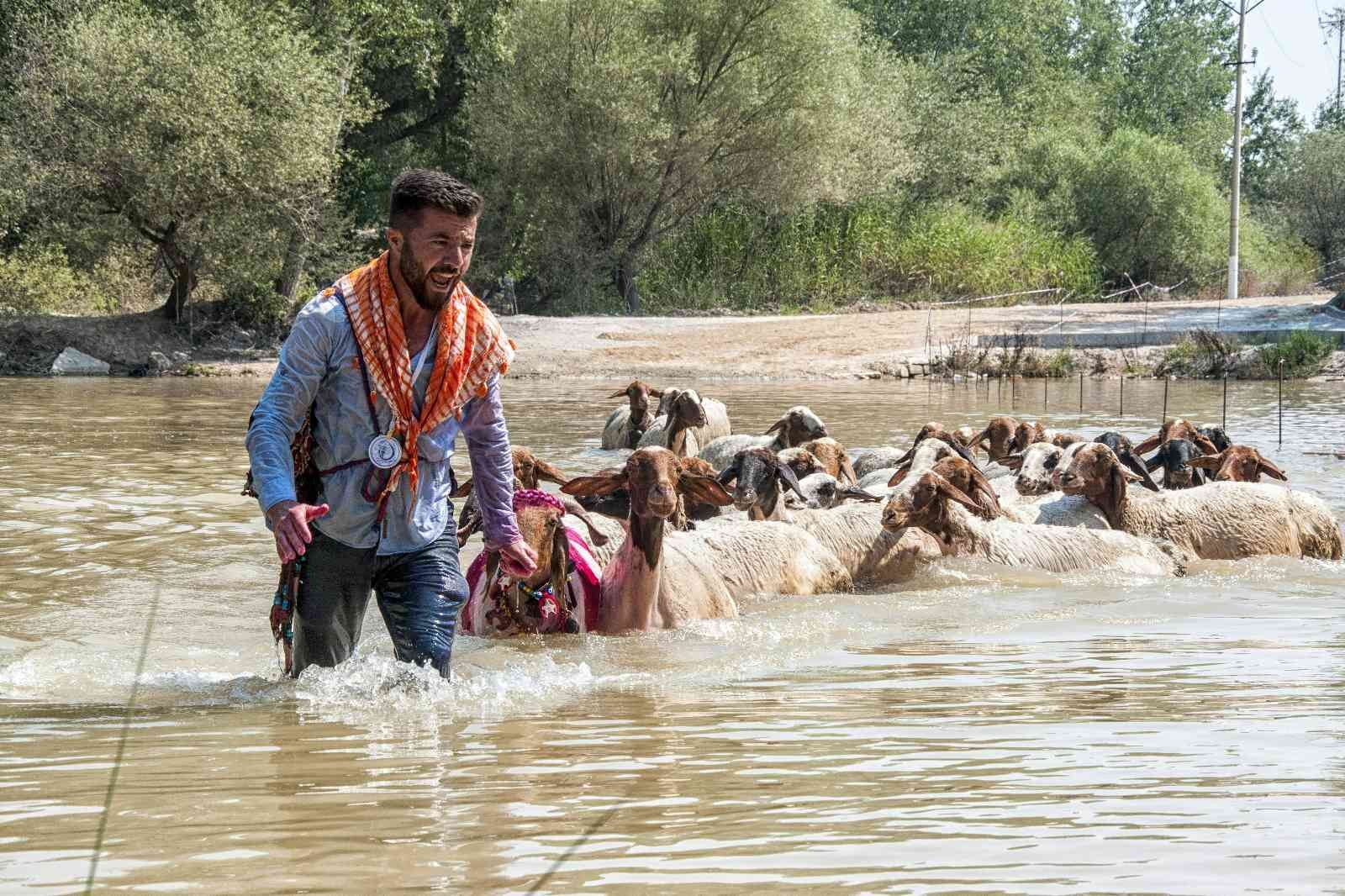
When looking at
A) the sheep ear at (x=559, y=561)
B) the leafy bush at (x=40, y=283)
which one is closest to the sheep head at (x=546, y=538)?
the sheep ear at (x=559, y=561)

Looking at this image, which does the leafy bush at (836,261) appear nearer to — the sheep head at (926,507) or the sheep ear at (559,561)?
the sheep head at (926,507)

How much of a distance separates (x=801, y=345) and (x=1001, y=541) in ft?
65.6

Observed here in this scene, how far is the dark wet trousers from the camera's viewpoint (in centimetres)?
529

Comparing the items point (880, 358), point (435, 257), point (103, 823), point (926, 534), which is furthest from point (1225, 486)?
point (880, 358)

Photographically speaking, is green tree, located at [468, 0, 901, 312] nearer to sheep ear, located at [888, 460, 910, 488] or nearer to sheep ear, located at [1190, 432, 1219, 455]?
sheep ear, located at [1190, 432, 1219, 455]

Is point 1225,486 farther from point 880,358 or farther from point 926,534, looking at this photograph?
point 880,358

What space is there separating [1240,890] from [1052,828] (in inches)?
21.7

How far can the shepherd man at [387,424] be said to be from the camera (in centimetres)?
509

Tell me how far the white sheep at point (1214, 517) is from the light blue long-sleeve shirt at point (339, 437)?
6.33 m

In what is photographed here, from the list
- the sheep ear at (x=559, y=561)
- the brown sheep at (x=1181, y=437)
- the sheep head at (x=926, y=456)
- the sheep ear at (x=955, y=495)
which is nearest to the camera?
the sheep ear at (x=559, y=561)

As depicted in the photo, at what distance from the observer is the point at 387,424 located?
5.18m

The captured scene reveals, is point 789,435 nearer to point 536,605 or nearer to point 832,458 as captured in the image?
point 832,458

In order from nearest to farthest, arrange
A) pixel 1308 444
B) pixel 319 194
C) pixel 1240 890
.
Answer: pixel 1240 890
pixel 1308 444
pixel 319 194

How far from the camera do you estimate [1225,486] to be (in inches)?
432
